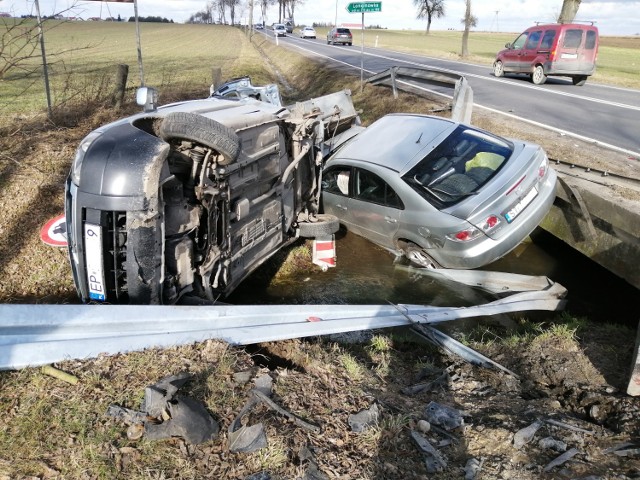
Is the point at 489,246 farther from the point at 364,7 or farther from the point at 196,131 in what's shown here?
the point at 364,7

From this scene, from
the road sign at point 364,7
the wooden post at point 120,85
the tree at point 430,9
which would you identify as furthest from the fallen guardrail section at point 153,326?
the tree at point 430,9

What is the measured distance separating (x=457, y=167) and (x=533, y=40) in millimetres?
13994

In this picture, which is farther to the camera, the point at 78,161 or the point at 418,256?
the point at 418,256

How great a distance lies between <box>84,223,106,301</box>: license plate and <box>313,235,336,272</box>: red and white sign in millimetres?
3143

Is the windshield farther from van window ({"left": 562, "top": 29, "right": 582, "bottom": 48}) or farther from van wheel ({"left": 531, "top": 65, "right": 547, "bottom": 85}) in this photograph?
van wheel ({"left": 531, "top": 65, "right": 547, "bottom": 85})

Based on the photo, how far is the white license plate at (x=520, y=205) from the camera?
5429 millimetres

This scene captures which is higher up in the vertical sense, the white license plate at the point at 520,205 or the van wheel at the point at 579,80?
the van wheel at the point at 579,80

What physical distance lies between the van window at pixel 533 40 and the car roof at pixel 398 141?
1248 cm

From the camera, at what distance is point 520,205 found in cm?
553

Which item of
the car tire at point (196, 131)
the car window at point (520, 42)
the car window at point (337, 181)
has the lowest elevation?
the car window at point (337, 181)

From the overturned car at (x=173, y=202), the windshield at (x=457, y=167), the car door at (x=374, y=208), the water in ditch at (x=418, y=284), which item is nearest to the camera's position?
the overturned car at (x=173, y=202)

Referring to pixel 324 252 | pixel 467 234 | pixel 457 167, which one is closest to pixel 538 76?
pixel 457 167

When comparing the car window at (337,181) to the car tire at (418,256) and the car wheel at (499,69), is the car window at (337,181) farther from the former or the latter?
the car wheel at (499,69)

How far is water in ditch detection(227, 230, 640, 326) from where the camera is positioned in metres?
5.75
